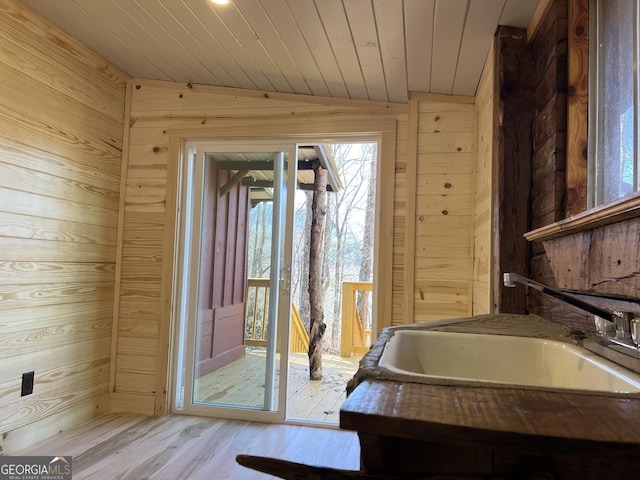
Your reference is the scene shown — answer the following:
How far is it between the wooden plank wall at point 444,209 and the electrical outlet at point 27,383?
2071mm

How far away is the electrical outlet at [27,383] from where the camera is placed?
2.14 m

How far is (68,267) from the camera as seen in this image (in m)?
2.43

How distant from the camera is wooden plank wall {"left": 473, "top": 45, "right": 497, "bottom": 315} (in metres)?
1.83

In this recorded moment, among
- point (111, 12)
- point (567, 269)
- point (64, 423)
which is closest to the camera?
point (567, 269)

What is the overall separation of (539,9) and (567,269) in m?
1.02

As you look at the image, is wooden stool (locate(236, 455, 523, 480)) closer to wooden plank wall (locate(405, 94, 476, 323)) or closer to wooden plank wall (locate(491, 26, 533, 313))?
wooden plank wall (locate(491, 26, 533, 313))

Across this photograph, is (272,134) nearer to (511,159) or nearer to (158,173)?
(158,173)

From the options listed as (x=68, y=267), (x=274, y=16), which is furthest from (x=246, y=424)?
(x=274, y=16)

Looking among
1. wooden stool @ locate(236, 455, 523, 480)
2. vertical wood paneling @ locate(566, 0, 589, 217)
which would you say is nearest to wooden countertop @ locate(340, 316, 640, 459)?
wooden stool @ locate(236, 455, 523, 480)

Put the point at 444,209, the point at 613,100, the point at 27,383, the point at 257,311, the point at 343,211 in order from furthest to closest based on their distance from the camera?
the point at 343,211
the point at 257,311
the point at 444,209
the point at 27,383
the point at 613,100

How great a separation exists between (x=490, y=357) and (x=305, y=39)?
1631 mm

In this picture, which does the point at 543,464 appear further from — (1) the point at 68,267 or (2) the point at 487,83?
(1) the point at 68,267

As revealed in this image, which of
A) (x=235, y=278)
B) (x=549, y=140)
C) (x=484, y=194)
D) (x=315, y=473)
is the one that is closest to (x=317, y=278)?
(x=235, y=278)

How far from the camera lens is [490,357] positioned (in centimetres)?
116
